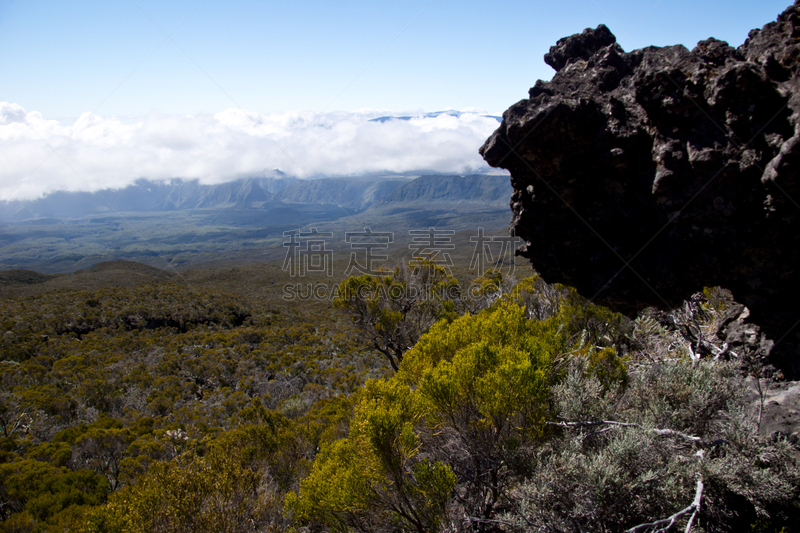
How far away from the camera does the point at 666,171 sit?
10.7ft

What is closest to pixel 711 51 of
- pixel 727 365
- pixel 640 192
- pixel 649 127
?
pixel 649 127

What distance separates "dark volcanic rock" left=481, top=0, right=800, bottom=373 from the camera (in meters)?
2.86

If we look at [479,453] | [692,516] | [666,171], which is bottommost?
[479,453]

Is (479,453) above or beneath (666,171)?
beneath

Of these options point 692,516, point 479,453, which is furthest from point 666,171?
point 479,453

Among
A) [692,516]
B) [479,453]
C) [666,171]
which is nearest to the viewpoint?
[692,516]

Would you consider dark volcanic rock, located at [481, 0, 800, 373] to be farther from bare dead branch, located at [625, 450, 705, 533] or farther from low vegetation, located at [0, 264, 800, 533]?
bare dead branch, located at [625, 450, 705, 533]

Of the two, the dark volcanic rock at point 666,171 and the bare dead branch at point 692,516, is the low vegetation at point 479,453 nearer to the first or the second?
the bare dead branch at point 692,516

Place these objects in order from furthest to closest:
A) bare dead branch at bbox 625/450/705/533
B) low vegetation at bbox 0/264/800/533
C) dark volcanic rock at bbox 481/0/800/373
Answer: low vegetation at bbox 0/264/800/533 < dark volcanic rock at bbox 481/0/800/373 < bare dead branch at bbox 625/450/705/533

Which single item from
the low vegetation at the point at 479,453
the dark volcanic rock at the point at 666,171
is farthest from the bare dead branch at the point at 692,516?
the dark volcanic rock at the point at 666,171

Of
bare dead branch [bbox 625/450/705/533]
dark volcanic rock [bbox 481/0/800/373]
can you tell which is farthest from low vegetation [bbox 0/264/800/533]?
dark volcanic rock [bbox 481/0/800/373]

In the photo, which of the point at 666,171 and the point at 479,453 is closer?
the point at 666,171

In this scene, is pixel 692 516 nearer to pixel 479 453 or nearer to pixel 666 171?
pixel 479 453

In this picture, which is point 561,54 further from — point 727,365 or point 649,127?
point 727,365
